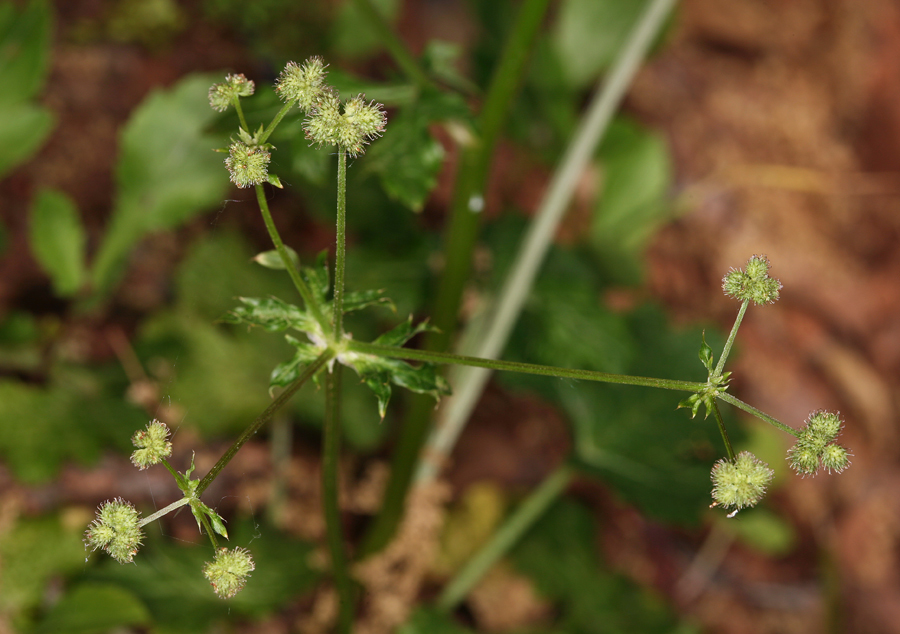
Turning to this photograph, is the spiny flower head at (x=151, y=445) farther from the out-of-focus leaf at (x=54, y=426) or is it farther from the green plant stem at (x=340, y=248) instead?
the out-of-focus leaf at (x=54, y=426)

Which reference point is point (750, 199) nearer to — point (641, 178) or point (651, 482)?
point (641, 178)

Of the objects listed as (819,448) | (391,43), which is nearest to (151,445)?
(819,448)

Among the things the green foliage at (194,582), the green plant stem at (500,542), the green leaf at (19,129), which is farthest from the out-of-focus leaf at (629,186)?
the green leaf at (19,129)

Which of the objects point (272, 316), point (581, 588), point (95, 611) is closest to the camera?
point (272, 316)

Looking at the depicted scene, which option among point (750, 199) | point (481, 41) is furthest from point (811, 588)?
point (481, 41)

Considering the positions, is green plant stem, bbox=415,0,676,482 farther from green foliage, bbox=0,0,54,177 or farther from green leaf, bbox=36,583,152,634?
green foliage, bbox=0,0,54,177

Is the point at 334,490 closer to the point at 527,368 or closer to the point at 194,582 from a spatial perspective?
the point at 527,368
